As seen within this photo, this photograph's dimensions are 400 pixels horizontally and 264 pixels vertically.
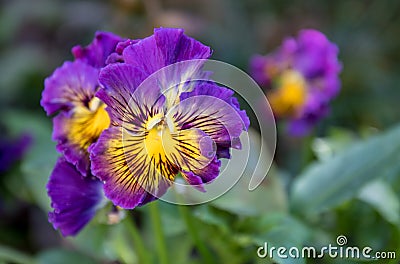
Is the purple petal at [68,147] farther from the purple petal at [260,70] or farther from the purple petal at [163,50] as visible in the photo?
the purple petal at [260,70]

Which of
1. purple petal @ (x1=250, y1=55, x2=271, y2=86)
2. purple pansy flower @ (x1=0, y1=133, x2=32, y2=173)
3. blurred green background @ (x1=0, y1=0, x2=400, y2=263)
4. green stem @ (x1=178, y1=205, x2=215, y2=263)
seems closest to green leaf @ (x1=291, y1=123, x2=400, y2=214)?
blurred green background @ (x1=0, y1=0, x2=400, y2=263)

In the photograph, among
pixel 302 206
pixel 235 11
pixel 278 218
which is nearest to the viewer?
pixel 278 218

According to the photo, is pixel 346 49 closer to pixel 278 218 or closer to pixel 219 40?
pixel 219 40

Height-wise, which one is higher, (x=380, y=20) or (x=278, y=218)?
(x=380, y=20)

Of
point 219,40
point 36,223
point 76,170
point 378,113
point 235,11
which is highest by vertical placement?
point 235,11

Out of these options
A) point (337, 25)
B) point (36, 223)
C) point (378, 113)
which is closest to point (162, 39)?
point (36, 223)

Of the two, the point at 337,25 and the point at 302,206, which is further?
the point at 337,25

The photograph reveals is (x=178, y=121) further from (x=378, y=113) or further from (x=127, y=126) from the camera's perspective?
(x=378, y=113)

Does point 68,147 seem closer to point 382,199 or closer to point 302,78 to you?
point 382,199

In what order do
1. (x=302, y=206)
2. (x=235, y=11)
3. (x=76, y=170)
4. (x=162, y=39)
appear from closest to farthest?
(x=162, y=39) → (x=76, y=170) → (x=302, y=206) → (x=235, y=11)
